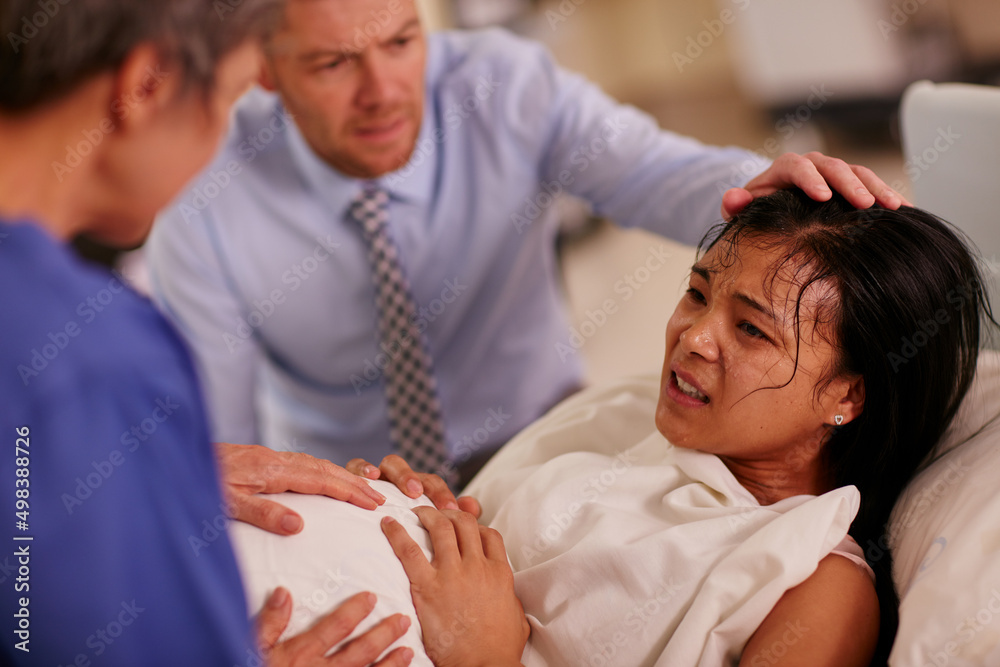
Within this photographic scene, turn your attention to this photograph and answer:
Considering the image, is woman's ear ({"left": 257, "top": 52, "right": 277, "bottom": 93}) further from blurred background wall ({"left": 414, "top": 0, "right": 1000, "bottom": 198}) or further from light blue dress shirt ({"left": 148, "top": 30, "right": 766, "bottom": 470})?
blurred background wall ({"left": 414, "top": 0, "right": 1000, "bottom": 198})

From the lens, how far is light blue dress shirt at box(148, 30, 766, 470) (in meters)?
1.69

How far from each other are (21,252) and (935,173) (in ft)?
4.17

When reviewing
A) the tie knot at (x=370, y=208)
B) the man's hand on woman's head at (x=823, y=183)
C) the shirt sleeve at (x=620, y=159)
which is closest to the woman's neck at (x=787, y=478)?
the man's hand on woman's head at (x=823, y=183)

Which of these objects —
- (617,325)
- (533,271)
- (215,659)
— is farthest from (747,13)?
(215,659)

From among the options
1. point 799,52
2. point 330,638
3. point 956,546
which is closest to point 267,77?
point 330,638

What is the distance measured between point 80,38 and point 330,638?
Answer: 0.59 meters

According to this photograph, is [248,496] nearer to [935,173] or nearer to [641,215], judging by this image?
[641,215]

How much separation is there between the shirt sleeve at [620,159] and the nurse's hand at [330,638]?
2.86 feet

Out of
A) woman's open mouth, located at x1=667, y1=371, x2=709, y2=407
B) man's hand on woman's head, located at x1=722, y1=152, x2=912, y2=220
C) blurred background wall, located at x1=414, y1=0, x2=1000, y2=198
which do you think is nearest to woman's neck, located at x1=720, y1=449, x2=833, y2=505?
woman's open mouth, located at x1=667, y1=371, x2=709, y2=407

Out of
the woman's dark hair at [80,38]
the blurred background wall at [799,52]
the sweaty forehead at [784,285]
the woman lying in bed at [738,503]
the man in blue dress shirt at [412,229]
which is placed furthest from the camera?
the blurred background wall at [799,52]

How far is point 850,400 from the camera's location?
1.11 m

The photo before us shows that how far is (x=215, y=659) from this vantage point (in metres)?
0.60

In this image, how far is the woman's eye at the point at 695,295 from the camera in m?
1.16

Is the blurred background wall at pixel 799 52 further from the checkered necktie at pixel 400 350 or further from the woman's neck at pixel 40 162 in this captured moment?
the woman's neck at pixel 40 162
